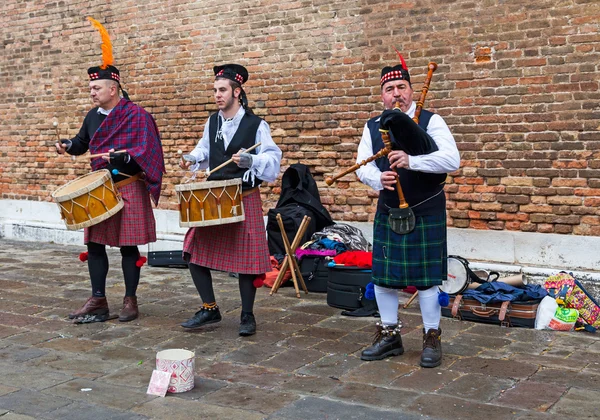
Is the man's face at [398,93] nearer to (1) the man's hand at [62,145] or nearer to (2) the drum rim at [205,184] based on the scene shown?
(2) the drum rim at [205,184]

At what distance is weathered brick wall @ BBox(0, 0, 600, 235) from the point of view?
7.32m

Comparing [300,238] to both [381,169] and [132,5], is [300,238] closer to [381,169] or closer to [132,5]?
[381,169]

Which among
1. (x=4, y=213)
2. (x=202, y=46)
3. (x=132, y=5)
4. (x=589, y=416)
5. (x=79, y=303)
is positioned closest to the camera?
(x=589, y=416)

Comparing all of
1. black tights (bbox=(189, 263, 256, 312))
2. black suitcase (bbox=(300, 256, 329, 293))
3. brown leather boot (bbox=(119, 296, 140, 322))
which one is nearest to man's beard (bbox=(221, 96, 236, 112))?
black tights (bbox=(189, 263, 256, 312))

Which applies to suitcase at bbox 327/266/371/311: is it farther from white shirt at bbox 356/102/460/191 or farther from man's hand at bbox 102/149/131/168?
man's hand at bbox 102/149/131/168

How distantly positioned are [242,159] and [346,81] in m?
3.32

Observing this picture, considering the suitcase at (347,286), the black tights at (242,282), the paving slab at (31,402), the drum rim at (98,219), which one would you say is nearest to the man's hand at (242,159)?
the black tights at (242,282)

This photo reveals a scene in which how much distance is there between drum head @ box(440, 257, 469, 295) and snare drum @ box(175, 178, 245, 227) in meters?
2.01

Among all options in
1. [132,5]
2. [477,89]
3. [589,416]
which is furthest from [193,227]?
[132,5]

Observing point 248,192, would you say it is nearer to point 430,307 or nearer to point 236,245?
point 236,245

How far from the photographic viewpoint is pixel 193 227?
5.79 meters

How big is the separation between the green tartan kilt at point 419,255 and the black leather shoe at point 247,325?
1315mm

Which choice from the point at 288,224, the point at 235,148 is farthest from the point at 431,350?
the point at 288,224

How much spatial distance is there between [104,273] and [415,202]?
286 cm
